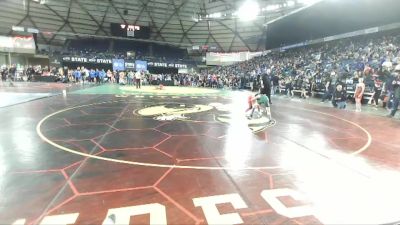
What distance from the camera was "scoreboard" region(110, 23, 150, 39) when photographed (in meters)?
41.6

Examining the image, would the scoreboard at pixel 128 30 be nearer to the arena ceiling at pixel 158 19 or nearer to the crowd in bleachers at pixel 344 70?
the arena ceiling at pixel 158 19

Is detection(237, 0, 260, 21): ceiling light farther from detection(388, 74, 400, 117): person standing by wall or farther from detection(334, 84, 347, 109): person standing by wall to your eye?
detection(388, 74, 400, 117): person standing by wall

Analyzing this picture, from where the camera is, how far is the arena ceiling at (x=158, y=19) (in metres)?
34.3

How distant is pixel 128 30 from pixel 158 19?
4.74m

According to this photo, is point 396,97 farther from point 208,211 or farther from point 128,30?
point 128,30

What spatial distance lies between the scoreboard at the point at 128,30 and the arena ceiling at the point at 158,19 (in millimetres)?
819

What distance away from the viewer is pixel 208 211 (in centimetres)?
308

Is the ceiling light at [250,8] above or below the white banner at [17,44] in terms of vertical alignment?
above

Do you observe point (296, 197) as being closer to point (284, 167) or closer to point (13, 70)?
point (284, 167)

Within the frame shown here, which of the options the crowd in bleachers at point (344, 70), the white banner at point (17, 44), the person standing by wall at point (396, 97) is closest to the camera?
the person standing by wall at point (396, 97)

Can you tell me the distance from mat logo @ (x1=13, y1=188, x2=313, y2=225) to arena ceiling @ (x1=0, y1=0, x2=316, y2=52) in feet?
99.2

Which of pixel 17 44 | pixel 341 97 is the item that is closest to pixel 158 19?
pixel 17 44

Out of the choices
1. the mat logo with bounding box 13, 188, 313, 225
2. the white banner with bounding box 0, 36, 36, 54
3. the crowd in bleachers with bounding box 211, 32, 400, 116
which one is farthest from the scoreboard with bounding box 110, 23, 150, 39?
the mat logo with bounding box 13, 188, 313, 225

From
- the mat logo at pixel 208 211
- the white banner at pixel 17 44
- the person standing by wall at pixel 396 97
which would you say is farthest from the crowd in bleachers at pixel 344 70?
the white banner at pixel 17 44
